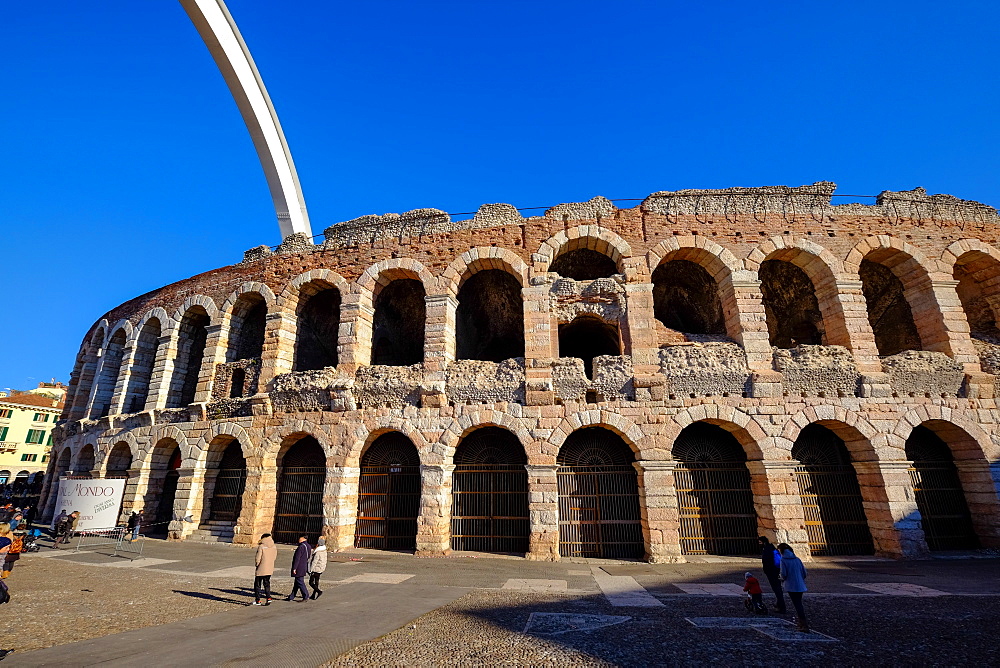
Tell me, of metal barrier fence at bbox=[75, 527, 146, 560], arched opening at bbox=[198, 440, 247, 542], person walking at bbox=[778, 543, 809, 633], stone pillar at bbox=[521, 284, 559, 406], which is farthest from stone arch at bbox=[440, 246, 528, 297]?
metal barrier fence at bbox=[75, 527, 146, 560]

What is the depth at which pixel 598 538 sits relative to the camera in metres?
11.2

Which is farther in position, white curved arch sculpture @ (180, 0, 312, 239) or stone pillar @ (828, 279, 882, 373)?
white curved arch sculpture @ (180, 0, 312, 239)

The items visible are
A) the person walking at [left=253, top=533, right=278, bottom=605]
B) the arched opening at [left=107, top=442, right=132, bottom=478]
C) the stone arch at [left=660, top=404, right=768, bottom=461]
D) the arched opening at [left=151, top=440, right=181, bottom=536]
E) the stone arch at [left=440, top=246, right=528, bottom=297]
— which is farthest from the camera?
Answer: the arched opening at [left=107, top=442, right=132, bottom=478]

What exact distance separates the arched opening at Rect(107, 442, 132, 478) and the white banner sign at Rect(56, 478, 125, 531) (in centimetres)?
448

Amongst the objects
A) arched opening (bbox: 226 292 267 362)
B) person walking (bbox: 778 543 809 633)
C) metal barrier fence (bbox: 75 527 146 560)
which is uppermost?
arched opening (bbox: 226 292 267 362)

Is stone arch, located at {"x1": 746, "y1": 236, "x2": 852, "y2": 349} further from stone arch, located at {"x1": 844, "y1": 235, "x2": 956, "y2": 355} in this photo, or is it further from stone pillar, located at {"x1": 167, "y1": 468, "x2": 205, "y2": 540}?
stone pillar, located at {"x1": 167, "y1": 468, "x2": 205, "y2": 540}

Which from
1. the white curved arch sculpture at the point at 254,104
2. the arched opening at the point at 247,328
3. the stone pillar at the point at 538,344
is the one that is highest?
the white curved arch sculpture at the point at 254,104

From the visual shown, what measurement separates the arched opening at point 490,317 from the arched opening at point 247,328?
707 cm

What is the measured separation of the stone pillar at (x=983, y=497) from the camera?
425 inches

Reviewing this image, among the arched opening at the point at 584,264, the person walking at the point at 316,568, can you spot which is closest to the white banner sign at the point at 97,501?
the person walking at the point at 316,568

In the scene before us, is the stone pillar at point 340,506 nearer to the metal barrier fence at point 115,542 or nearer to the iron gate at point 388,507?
the iron gate at point 388,507

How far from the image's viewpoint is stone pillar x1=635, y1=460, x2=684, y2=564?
→ 10461 mm

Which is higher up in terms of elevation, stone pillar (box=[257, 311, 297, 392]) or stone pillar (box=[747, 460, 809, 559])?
stone pillar (box=[257, 311, 297, 392])

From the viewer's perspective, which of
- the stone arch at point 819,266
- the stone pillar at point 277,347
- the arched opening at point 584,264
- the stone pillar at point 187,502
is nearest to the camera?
the stone arch at point 819,266
